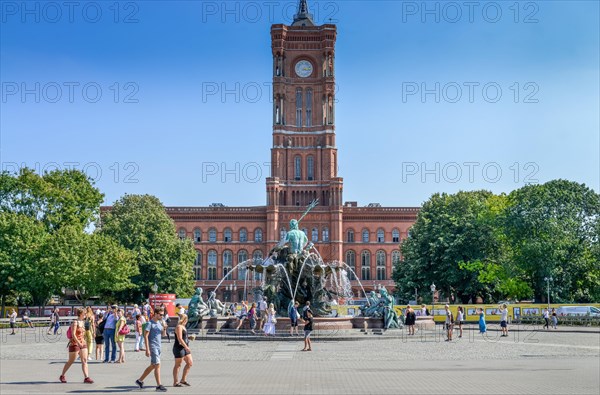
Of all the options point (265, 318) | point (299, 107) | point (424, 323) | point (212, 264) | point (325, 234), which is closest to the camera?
point (265, 318)

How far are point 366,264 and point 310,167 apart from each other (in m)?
16.9

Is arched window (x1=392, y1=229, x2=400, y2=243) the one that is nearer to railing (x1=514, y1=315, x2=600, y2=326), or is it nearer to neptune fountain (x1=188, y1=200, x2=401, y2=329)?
railing (x1=514, y1=315, x2=600, y2=326)

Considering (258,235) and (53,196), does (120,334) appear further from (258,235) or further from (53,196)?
(258,235)

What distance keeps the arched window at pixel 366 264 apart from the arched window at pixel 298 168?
15039 millimetres

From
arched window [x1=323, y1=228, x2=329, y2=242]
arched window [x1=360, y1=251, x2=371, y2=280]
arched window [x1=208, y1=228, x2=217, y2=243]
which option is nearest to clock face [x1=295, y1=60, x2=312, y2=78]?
arched window [x1=323, y1=228, x2=329, y2=242]

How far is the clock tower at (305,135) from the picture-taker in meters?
108

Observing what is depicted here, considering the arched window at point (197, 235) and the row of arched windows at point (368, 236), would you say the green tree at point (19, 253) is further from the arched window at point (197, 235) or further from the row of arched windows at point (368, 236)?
the row of arched windows at point (368, 236)

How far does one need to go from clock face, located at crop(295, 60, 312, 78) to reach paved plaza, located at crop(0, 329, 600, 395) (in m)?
88.6

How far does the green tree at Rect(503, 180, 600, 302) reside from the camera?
56.5 meters

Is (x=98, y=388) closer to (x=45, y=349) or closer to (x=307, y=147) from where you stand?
(x=45, y=349)

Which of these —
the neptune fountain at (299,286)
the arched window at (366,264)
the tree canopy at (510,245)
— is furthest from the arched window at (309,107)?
the neptune fountain at (299,286)

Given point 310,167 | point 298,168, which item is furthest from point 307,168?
point 298,168

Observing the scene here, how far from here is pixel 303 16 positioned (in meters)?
123

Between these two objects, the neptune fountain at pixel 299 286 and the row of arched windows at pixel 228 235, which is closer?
the neptune fountain at pixel 299 286
